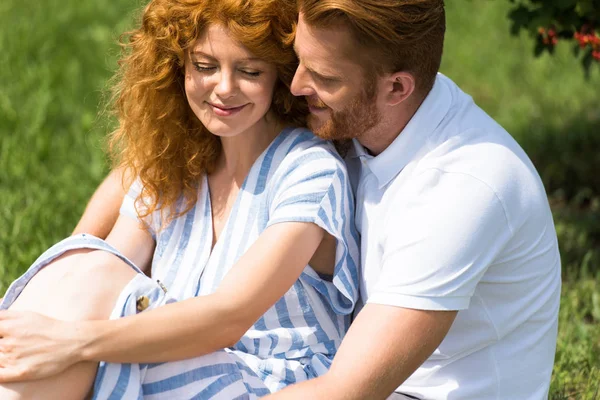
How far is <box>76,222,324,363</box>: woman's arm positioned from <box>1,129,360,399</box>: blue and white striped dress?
4 centimetres

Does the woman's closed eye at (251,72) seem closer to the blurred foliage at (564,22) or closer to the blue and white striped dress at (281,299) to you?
the blue and white striped dress at (281,299)

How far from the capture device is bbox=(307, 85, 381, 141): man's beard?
2549mm

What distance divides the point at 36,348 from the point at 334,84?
41.3 inches

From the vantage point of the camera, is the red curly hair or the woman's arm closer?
the woman's arm

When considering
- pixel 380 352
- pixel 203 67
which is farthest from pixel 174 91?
pixel 380 352

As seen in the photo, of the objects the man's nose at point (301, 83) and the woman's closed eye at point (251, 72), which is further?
the woman's closed eye at point (251, 72)

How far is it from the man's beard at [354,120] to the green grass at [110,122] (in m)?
1.24

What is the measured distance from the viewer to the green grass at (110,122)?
4.02 m

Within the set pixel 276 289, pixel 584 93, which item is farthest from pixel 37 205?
pixel 584 93

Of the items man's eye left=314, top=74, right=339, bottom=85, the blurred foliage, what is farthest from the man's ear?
the blurred foliage

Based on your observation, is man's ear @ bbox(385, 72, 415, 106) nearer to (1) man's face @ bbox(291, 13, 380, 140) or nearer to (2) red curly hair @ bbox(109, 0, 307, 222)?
(1) man's face @ bbox(291, 13, 380, 140)

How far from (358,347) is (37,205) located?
263 centimetres

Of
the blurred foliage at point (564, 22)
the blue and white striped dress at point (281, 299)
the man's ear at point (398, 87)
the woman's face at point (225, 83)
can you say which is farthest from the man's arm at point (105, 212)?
the blurred foliage at point (564, 22)

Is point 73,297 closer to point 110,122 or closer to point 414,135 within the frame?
point 414,135
